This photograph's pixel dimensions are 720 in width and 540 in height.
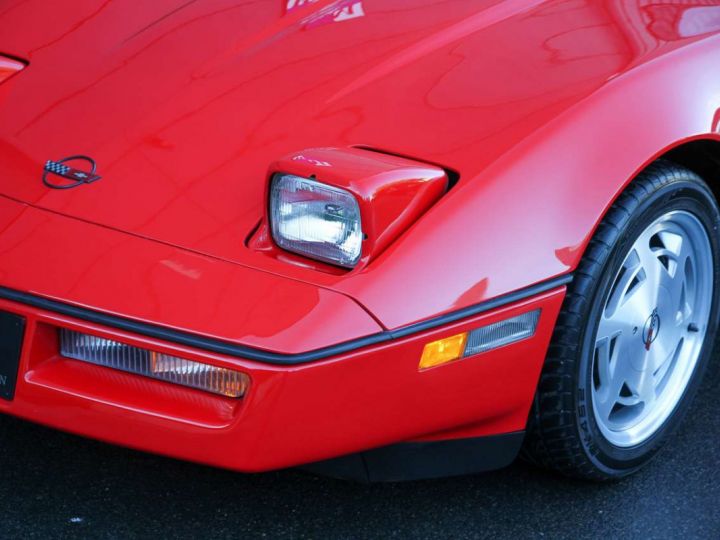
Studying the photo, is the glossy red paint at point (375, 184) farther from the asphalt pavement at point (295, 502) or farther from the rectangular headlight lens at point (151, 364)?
the asphalt pavement at point (295, 502)

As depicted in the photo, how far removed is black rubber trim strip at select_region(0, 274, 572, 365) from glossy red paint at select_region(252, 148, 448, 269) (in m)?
0.14

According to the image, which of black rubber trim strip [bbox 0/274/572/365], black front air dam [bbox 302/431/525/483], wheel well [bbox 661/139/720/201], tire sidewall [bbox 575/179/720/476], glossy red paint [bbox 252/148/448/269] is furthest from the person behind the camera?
wheel well [bbox 661/139/720/201]

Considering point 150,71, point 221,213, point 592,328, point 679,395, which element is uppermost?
point 150,71

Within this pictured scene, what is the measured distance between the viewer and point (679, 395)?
248 cm

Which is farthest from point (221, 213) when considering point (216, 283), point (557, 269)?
point (557, 269)

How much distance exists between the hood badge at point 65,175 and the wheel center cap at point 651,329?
1.15m

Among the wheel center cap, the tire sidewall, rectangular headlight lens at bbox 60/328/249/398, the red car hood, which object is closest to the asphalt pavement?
the tire sidewall

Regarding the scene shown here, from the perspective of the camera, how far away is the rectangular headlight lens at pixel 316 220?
1854 millimetres

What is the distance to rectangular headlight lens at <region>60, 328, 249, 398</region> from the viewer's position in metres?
1.79

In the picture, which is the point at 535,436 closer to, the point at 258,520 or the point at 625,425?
the point at 625,425

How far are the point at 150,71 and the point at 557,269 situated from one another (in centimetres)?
93

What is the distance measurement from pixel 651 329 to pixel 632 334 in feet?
0.25

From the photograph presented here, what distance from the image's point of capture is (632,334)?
91.0 inches

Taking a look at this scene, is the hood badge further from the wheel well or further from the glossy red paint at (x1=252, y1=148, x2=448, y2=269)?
the wheel well
